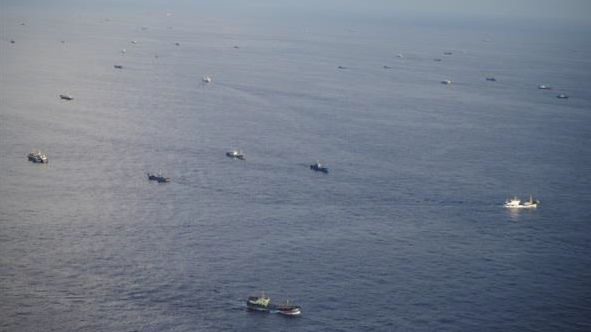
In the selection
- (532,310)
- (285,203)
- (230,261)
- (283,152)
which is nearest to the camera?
(532,310)

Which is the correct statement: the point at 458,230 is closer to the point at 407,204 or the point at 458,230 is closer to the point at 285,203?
the point at 407,204

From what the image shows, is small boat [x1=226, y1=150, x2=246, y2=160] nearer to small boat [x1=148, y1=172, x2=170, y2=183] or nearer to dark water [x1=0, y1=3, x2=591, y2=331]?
dark water [x1=0, y1=3, x2=591, y2=331]

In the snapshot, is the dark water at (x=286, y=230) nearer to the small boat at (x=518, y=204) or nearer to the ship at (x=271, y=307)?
the ship at (x=271, y=307)

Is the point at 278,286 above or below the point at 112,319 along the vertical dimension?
above

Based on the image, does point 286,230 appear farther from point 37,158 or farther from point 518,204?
point 37,158

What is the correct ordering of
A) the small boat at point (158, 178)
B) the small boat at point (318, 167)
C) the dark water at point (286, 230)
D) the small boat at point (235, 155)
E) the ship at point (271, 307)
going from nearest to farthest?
the ship at point (271, 307), the dark water at point (286, 230), the small boat at point (158, 178), the small boat at point (318, 167), the small boat at point (235, 155)

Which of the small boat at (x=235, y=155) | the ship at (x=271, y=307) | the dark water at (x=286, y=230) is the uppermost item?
the small boat at (x=235, y=155)

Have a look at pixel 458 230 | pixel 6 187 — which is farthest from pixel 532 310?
pixel 6 187

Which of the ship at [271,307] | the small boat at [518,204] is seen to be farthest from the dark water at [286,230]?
the small boat at [518,204]

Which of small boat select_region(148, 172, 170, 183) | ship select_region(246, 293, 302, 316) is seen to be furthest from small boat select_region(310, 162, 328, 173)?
ship select_region(246, 293, 302, 316)
